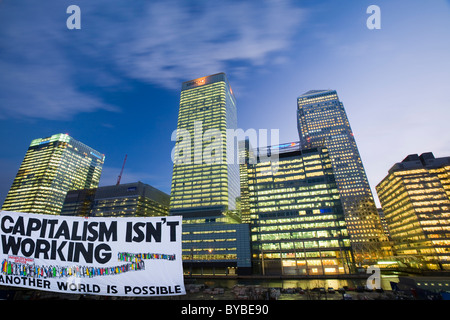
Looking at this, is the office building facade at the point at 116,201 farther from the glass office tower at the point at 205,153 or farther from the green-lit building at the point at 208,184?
the green-lit building at the point at 208,184

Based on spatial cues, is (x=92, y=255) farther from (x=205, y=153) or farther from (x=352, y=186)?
(x=352, y=186)

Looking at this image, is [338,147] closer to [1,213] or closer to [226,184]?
[226,184]

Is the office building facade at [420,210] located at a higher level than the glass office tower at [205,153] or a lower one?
lower

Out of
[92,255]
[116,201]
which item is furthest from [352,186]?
[92,255]

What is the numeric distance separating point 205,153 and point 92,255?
491 feet

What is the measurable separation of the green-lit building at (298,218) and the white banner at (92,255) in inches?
3704

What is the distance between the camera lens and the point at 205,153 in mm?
156500

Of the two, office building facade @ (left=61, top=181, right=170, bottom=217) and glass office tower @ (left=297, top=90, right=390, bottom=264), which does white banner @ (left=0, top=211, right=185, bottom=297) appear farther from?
office building facade @ (left=61, top=181, right=170, bottom=217)

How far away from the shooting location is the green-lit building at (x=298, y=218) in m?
86.2

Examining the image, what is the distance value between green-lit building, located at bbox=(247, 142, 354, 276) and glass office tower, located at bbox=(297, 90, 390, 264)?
31.3 m

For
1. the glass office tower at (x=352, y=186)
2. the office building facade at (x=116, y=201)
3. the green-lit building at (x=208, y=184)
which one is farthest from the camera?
the office building facade at (x=116, y=201)

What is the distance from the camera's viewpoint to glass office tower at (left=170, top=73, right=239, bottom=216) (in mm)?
139500

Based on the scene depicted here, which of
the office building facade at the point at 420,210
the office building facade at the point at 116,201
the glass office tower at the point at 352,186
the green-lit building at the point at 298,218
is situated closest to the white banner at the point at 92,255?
the green-lit building at the point at 298,218

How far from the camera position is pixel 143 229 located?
7594 millimetres
